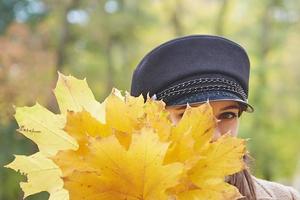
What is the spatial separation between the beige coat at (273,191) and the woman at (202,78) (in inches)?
7.9

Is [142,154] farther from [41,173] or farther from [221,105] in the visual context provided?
[221,105]

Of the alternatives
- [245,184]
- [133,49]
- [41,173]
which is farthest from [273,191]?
[133,49]

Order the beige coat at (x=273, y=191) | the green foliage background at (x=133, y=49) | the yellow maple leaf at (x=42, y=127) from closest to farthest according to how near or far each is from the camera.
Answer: the yellow maple leaf at (x=42, y=127) → the beige coat at (x=273, y=191) → the green foliage background at (x=133, y=49)

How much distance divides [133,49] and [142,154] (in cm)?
1681

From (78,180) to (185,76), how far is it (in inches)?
28.5

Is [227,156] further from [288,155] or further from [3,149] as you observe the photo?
[288,155]

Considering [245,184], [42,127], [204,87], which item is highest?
[204,87]

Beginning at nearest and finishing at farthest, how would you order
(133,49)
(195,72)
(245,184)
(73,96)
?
1. (73,96)
2. (195,72)
3. (245,184)
4. (133,49)

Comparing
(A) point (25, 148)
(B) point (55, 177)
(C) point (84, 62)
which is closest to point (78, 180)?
(B) point (55, 177)

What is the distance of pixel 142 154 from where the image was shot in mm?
861

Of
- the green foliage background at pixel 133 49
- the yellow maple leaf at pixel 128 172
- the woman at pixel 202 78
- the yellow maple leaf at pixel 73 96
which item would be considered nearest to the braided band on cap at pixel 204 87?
the woman at pixel 202 78

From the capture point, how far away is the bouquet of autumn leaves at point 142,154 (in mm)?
869

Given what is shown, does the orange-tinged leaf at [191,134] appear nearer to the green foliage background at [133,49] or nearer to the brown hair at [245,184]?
the brown hair at [245,184]

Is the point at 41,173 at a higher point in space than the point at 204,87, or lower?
lower
